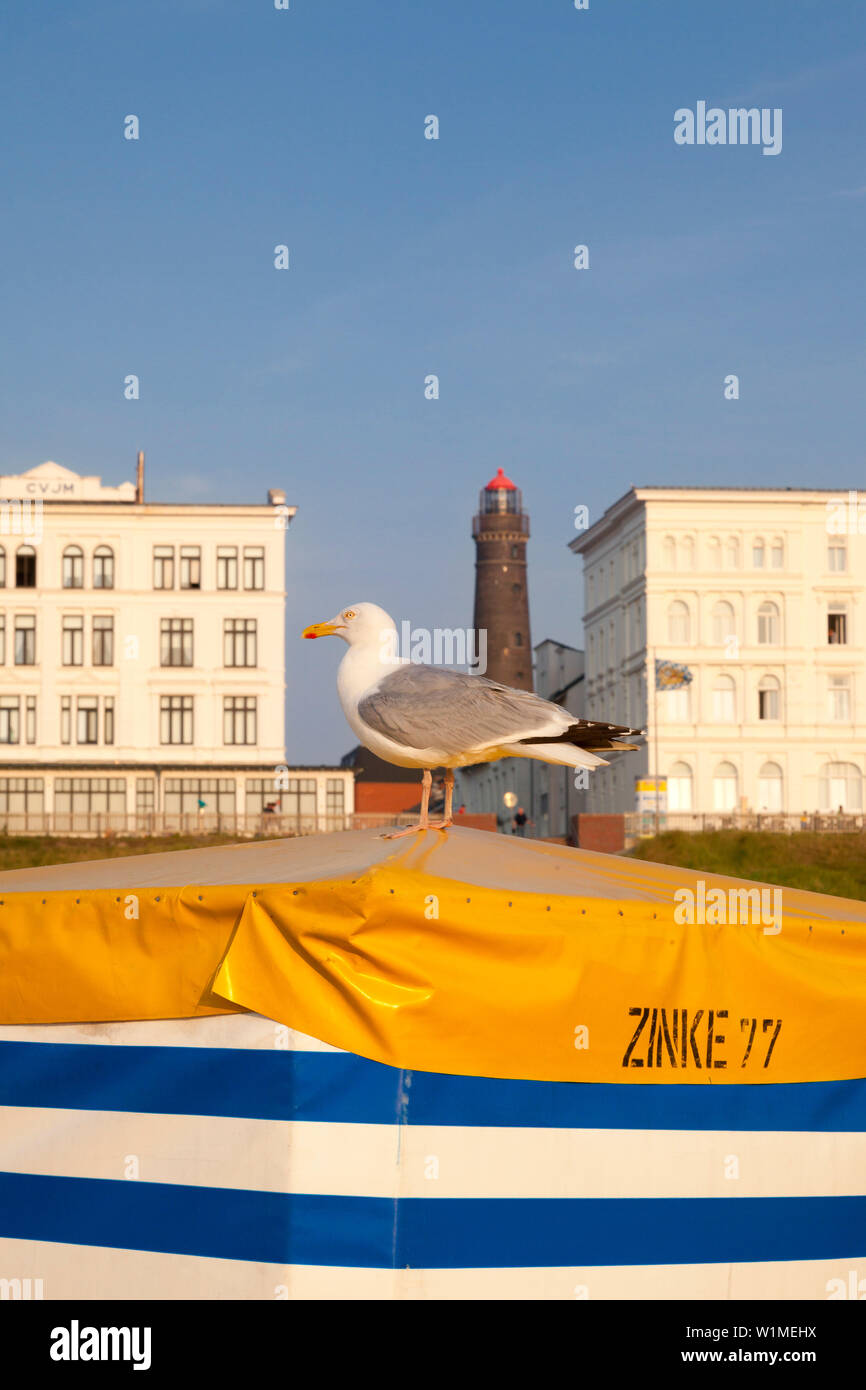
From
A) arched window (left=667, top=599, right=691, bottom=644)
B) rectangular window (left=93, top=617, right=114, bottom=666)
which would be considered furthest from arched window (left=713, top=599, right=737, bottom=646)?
rectangular window (left=93, top=617, right=114, bottom=666)

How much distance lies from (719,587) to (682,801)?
373 inches

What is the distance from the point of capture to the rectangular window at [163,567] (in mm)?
67688

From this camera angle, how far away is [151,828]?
60.1 metres

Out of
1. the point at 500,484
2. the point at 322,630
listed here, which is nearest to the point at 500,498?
the point at 500,484

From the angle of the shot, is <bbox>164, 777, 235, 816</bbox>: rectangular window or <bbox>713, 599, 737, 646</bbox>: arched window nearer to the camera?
<bbox>164, 777, 235, 816</bbox>: rectangular window

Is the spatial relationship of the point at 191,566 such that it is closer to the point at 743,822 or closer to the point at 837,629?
the point at 743,822

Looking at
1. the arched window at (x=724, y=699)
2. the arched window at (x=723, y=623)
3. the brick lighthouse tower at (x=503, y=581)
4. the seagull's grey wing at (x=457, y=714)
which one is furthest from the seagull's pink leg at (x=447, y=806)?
the brick lighthouse tower at (x=503, y=581)

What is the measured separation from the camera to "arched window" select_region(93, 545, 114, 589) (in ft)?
223

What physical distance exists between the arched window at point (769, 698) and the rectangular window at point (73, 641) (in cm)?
2908

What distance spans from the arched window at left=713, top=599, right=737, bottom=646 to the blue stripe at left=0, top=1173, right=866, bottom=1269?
66809 millimetres

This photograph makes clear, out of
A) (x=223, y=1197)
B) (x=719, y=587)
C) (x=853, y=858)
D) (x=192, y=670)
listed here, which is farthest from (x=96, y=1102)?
(x=719, y=587)

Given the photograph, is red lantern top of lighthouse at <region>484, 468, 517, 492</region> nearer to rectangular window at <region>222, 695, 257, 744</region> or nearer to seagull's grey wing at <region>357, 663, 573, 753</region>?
rectangular window at <region>222, 695, 257, 744</region>

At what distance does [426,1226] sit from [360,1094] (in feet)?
1.59

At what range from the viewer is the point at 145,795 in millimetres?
65938
